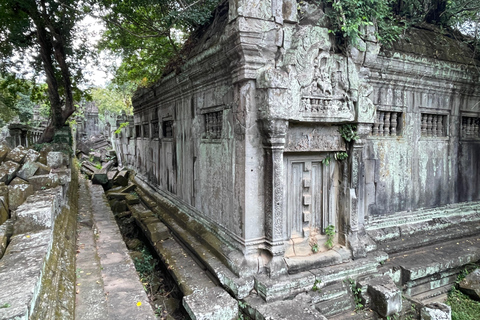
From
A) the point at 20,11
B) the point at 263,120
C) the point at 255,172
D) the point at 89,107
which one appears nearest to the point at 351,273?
the point at 255,172

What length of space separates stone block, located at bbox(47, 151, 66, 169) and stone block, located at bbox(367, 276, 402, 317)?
250 inches

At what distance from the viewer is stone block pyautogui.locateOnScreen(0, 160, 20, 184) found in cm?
398

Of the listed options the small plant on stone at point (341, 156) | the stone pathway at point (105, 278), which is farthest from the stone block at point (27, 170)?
the small plant on stone at point (341, 156)

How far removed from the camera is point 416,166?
5641mm

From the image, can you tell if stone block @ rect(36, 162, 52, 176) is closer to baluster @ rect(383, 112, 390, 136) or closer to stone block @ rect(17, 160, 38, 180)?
stone block @ rect(17, 160, 38, 180)

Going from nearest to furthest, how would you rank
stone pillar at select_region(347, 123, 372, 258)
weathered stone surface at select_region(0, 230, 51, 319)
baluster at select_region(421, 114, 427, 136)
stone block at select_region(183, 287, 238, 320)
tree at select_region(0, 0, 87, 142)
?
weathered stone surface at select_region(0, 230, 51, 319)
stone block at select_region(183, 287, 238, 320)
stone pillar at select_region(347, 123, 372, 258)
baluster at select_region(421, 114, 427, 136)
tree at select_region(0, 0, 87, 142)

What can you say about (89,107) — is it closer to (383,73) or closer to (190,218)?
(190,218)

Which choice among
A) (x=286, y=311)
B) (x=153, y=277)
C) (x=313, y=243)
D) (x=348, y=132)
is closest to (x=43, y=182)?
(x=153, y=277)

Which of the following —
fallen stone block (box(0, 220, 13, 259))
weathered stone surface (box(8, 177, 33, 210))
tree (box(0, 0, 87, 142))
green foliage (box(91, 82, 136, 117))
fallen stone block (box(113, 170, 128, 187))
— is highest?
green foliage (box(91, 82, 136, 117))

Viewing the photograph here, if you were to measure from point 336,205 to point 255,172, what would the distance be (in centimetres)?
162

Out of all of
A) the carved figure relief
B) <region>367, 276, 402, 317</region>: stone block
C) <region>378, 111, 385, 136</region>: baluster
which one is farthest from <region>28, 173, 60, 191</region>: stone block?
<region>378, 111, 385, 136</region>: baluster

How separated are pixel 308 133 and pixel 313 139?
127 mm

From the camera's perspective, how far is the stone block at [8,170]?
398cm

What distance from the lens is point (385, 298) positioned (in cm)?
374
